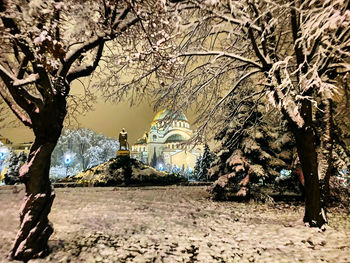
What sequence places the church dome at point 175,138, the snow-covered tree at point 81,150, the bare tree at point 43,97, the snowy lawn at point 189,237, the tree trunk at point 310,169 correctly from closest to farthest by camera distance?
the bare tree at point 43,97
the snowy lawn at point 189,237
the tree trunk at point 310,169
the snow-covered tree at point 81,150
the church dome at point 175,138

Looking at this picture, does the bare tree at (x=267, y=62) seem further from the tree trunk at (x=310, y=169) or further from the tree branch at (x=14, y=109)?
the tree branch at (x=14, y=109)

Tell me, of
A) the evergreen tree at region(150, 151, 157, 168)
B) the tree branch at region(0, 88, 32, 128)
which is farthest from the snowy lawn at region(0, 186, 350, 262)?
the evergreen tree at region(150, 151, 157, 168)

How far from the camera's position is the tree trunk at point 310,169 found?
5848 mm

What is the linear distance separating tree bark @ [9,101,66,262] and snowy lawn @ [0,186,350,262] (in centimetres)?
30

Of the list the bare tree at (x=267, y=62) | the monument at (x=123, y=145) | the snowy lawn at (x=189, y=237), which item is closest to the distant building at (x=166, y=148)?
the monument at (x=123, y=145)

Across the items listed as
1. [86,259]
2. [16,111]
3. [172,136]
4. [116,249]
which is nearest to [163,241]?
[116,249]

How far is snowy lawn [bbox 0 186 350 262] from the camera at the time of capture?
450cm

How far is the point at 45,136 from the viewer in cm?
432

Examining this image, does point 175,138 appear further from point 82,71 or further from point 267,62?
point 82,71

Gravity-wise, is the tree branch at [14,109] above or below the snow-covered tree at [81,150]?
below

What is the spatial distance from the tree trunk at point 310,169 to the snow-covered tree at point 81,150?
53.3 metres

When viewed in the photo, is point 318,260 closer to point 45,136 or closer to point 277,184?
point 45,136

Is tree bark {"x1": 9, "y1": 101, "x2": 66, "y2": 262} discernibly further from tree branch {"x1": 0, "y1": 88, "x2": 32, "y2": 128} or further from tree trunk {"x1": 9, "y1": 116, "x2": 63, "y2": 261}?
tree branch {"x1": 0, "y1": 88, "x2": 32, "y2": 128}

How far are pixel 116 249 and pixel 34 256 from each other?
4.98 feet
